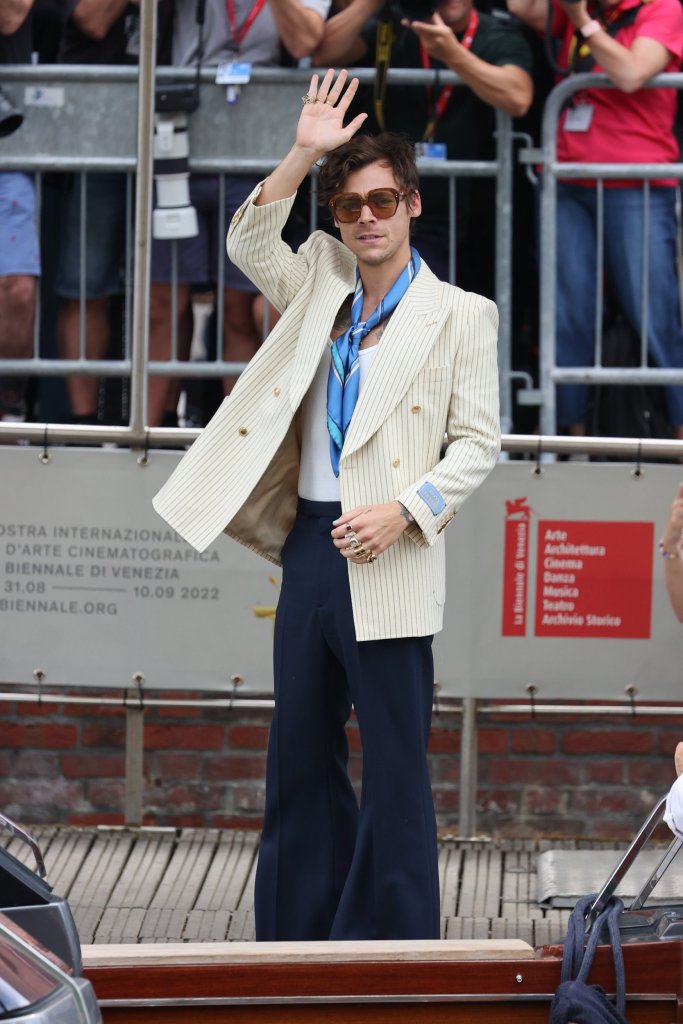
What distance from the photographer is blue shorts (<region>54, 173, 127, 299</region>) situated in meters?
5.53

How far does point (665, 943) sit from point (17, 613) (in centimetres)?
287

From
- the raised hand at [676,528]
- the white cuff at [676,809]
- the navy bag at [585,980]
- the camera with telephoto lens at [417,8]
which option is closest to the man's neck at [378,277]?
the raised hand at [676,528]

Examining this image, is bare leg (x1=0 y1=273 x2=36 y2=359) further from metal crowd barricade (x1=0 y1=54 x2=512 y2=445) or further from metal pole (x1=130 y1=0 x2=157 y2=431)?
metal pole (x1=130 y1=0 x2=157 y2=431)

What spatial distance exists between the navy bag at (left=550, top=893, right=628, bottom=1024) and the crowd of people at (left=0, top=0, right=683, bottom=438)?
8.64ft

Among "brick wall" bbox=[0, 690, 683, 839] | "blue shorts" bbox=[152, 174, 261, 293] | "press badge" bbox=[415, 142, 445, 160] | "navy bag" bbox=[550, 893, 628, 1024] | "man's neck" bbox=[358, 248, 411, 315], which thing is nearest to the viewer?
"navy bag" bbox=[550, 893, 628, 1024]

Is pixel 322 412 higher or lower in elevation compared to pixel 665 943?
higher

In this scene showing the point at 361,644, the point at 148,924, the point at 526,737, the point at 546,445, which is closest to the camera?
the point at 361,644

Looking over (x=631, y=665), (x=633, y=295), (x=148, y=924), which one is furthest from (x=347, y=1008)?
(x=633, y=295)

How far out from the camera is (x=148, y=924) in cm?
482

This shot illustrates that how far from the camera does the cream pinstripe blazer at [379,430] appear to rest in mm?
3816

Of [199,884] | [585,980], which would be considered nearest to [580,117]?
[199,884]

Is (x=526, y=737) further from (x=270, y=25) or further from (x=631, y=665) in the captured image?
(x=270, y=25)

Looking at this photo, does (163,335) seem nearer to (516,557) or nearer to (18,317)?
(18,317)

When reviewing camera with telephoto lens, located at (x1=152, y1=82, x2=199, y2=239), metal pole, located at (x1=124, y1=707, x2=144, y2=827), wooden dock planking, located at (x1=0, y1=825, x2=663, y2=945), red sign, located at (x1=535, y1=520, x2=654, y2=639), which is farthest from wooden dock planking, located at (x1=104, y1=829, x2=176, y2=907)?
camera with telephoto lens, located at (x1=152, y1=82, x2=199, y2=239)
